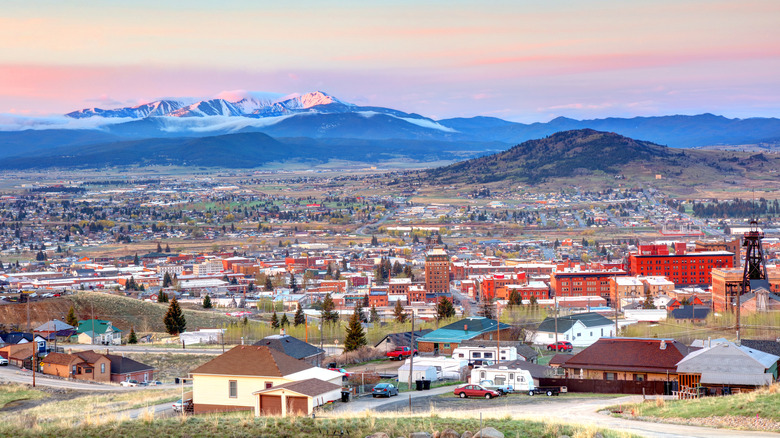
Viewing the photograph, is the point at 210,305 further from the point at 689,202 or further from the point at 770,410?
the point at 689,202

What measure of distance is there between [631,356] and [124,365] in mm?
21144

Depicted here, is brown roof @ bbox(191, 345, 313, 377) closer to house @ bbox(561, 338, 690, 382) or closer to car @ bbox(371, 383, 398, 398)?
car @ bbox(371, 383, 398, 398)

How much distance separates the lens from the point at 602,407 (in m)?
25.3

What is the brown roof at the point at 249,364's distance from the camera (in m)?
26.5

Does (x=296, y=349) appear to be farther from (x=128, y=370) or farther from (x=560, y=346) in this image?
(x=560, y=346)

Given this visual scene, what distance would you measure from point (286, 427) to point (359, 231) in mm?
152832

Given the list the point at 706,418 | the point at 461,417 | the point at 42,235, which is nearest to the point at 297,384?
the point at 461,417

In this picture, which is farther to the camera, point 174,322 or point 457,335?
point 174,322

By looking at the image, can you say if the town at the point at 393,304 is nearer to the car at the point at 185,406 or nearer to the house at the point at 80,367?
the house at the point at 80,367

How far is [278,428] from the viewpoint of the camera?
19.0 metres

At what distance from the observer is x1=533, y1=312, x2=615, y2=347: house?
49.8 meters

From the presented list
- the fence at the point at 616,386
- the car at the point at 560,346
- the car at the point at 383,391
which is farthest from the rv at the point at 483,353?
the car at the point at 383,391

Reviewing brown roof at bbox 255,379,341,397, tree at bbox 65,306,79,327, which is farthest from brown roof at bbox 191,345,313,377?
tree at bbox 65,306,79,327

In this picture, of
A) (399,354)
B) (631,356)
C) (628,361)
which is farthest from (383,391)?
(399,354)
